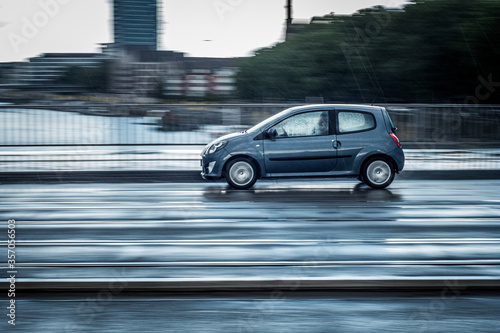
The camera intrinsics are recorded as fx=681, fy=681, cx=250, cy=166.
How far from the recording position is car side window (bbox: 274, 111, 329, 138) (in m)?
12.3

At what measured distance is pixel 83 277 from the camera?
5680 millimetres

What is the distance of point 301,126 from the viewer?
12.4m

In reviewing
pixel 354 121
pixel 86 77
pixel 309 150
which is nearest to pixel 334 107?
pixel 354 121

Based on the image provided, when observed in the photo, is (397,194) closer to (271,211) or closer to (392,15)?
(271,211)

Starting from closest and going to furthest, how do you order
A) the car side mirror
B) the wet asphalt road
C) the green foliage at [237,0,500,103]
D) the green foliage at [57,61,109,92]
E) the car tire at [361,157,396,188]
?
1. the wet asphalt road
2. the car side mirror
3. the car tire at [361,157,396,188]
4. the green foliage at [57,61,109,92]
5. the green foliage at [237,0,500,103]

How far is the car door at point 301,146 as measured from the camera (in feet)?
40.2

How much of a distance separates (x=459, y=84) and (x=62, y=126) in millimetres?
36944

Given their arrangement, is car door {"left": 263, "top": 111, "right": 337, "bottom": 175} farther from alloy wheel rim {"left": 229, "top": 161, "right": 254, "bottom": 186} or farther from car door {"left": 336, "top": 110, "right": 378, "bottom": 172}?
alloy wheel rim {"left": 229, "top": 161, "right": 254, "bottom": 186}

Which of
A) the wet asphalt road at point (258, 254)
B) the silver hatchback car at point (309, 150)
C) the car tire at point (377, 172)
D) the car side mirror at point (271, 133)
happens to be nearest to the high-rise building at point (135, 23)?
the silver hatchback car at point (309, 150)

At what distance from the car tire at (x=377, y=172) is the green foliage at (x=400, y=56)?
1300 inches

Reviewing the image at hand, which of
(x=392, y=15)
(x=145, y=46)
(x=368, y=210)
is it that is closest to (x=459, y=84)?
(x=392, y=15)

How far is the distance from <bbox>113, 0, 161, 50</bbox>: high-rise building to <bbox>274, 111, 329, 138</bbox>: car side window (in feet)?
125

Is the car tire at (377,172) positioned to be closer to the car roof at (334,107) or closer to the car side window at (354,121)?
the car side window at (354,121)

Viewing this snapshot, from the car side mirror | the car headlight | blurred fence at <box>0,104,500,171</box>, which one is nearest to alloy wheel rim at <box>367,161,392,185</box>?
the car side mirror
